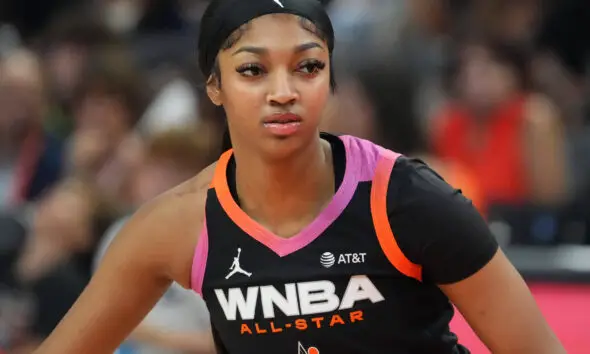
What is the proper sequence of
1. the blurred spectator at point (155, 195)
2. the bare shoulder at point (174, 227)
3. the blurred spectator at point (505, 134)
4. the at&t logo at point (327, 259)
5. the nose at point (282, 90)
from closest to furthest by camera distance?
the nose at point (282, 90)
the at&t logo at point (327, 259)
the bare shoulder at point (174, 227)
the blurred spectator at point (155, 195)
the blurred spectator at point (505, 134)

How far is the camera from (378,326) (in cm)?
268

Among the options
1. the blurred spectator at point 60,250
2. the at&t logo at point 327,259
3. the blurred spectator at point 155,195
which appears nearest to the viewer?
the at&t logo at point 327,259

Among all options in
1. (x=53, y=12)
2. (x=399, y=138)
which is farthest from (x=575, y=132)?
(x=53, y=12)

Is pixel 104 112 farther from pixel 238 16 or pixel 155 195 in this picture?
pixel 238 16

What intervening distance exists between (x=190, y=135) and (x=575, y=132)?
7.23 feet

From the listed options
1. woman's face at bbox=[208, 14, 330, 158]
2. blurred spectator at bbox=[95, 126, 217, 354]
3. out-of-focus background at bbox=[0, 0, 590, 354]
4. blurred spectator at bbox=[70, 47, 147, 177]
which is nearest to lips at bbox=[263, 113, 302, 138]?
woman's face at bbox=[208, 14, 330, 158]

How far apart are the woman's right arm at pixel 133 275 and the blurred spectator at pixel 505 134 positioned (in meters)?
2.90

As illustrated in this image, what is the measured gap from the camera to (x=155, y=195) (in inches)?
190

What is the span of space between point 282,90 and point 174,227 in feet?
1.41

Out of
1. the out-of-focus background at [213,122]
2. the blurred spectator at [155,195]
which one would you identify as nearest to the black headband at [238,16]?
the blurred spectator at [155,195]

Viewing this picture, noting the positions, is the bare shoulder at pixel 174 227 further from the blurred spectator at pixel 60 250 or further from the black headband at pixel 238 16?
the blurred spectator at pixel 60 250

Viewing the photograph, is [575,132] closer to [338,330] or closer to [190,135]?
[190,135]

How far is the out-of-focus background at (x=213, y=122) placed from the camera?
189 inches

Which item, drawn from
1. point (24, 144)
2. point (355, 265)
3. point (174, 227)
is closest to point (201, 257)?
point (174, 227)
